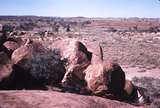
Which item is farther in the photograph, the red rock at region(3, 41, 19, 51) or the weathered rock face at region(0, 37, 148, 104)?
the red rock at region(3, 41, 19, 51)

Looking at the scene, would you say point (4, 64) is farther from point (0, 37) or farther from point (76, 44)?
point (76, 44)

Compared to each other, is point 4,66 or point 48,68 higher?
point 4,66

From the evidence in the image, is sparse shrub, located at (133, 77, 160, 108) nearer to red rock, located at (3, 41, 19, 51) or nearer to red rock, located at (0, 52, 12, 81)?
red rock, located at (0, 52, 12, 81)

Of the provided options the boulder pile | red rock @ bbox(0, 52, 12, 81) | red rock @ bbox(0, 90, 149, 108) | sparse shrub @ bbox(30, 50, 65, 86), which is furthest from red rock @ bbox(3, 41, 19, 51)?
red rock @ bbox(0, 90, 149, 108)

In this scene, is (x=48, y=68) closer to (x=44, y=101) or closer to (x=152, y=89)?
(x=44, y=101)

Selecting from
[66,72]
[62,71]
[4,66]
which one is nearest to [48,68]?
[62,71]

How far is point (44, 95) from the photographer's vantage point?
408 inches

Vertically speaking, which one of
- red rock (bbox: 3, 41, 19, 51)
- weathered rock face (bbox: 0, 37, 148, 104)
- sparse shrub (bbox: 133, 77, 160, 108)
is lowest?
sparse shrub (bbox: 133, 77, 160, 108)

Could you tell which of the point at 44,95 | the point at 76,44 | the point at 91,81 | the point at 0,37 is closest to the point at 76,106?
the point at 44,95

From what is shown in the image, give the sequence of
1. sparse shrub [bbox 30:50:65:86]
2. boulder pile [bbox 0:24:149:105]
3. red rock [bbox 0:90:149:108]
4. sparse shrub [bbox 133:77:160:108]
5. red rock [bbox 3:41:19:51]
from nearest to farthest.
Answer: red rock [bbox 0:90:149:108] → boulder pile [bbox 0:24:149:105] → sparse shrub [bbox 133:77:160:108] → sparse shrub [bbox 30:50:65:86] → red rock [bbox 3:41:19:51]

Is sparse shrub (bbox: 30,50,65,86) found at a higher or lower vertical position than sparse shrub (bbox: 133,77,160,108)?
higher

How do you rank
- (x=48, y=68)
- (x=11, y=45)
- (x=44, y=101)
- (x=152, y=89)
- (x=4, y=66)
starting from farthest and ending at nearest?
(x=11, y=45), (x=152, y=89), (x=48, y=68), (x=4, y=66), (x=44, y=101)

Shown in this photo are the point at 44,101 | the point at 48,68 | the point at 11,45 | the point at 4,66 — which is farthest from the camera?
the point at 11,45

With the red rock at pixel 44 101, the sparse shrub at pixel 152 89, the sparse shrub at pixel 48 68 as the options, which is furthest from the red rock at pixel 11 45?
the sparse shrub at pixel 152 89
